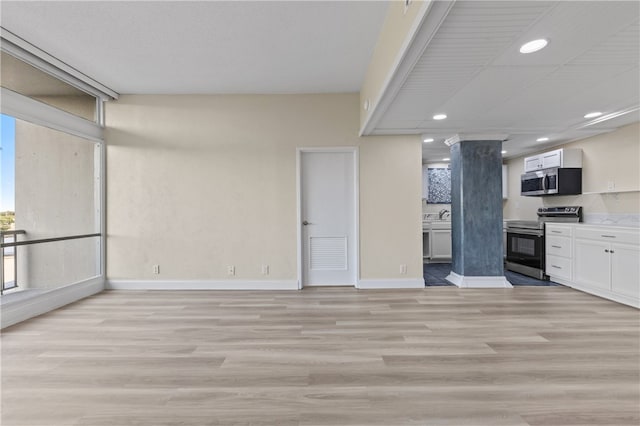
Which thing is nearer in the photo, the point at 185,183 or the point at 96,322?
the point at 96,322

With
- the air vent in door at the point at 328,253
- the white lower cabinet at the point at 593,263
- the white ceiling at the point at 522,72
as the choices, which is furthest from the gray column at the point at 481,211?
the air vent in door at the point at 328,253

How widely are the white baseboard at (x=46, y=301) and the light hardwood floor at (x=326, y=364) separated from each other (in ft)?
0.61

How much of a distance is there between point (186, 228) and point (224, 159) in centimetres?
117

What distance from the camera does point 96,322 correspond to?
3.15m

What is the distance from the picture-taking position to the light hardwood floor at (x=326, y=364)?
1.74 meters

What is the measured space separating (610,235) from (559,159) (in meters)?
1.72

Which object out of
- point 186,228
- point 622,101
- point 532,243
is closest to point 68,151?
point 186,228

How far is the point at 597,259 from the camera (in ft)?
13.0

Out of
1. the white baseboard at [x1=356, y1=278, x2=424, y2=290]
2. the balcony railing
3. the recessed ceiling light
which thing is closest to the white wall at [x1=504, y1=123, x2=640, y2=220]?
the white baseboard at [x1=356, y1=278, x2=424, y2=290]

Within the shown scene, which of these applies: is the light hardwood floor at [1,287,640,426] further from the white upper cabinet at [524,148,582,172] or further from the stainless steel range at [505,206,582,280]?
the white upper cabinet at [524,148,582,172]

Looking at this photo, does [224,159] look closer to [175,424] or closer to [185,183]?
[185,183]

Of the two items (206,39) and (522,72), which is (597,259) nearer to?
(522,72)

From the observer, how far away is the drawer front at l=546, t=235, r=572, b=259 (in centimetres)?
441

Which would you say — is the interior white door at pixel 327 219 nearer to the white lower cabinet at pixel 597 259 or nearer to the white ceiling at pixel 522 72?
the white ceiling at pixel 522 72
